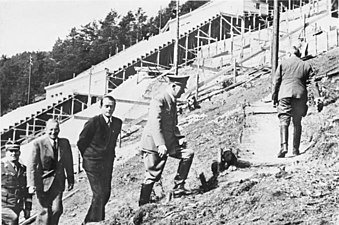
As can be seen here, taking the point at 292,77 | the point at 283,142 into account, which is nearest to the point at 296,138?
the point at 283,142

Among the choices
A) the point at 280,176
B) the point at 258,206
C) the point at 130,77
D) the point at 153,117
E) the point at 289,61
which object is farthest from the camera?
the point at 130,77

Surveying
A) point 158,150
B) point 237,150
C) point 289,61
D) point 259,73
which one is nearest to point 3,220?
point 158,150

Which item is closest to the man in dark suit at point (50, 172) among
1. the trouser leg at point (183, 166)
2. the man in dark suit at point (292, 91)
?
the trouser leg at point (183, 166)

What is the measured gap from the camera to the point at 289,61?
8539 millimetres

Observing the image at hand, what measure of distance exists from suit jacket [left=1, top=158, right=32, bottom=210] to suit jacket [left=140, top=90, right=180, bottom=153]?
4.49 feet

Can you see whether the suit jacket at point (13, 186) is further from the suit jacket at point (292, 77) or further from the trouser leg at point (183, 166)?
the suit jacket at point (292, 77)

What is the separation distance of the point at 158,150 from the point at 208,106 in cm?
335

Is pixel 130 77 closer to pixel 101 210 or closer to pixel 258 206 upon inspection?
pixel 101 210

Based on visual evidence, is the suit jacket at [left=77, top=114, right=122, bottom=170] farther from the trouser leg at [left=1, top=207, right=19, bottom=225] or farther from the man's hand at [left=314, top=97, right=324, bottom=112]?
the man's hand at [left=314, top=97, right=324, bottom=112]

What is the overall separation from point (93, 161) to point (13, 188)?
93cm

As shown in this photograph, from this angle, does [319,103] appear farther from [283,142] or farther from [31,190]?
[31,190]

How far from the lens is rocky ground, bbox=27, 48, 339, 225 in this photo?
6590mm

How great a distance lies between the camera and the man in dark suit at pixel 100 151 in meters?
7.67

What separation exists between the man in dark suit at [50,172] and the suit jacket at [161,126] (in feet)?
2.99
